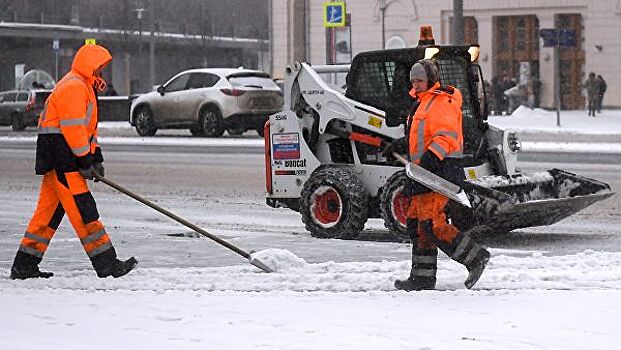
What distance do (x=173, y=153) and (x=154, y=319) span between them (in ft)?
60.1

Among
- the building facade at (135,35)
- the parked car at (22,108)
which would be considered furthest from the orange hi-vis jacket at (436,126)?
the building facade at (135,35)

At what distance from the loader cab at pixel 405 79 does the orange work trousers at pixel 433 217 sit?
380 cm

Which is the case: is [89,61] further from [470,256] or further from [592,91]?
[592,91]

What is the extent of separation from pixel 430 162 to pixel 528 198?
3.53 meters

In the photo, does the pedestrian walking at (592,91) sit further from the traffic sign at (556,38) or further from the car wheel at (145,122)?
the car wheel at (145,122)

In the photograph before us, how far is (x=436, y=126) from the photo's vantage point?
30.2 feet

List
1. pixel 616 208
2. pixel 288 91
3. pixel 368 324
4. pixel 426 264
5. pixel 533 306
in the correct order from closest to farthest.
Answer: pixel 368 324, pixel 533 306, pixel 426 264, pixel 288 91, pixel 616 208

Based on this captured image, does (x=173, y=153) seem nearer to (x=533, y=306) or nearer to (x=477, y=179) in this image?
(x=477, y=179)

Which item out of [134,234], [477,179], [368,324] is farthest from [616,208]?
[368,324]

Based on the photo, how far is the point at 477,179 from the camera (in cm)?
1248

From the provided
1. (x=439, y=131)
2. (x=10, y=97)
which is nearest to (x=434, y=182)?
(x=439, y=131)

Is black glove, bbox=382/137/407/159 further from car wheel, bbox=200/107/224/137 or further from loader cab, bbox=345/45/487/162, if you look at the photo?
car wheel, bbox=200/107/224/137

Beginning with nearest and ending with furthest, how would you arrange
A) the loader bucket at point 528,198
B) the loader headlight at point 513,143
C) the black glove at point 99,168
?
the black glove at point 99,168 < the loader bucket at point 528,198 < the loader headlight at point 513,143

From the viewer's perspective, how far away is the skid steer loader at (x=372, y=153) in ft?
41.3
